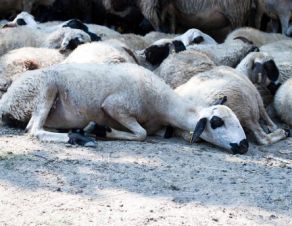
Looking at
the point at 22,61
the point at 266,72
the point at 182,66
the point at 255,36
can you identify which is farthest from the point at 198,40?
the point at 22,61

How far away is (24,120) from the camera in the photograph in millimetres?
7957

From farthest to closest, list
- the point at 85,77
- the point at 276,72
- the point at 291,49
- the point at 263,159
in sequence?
the point at 291,49, the point at 276,72, the point at 85,77, the point at 263,159

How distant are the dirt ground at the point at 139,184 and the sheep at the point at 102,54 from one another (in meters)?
1.78

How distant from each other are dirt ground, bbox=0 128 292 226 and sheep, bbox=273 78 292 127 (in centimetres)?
134

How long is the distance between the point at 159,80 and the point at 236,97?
0.90 m

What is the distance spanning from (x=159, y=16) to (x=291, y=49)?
291 cm

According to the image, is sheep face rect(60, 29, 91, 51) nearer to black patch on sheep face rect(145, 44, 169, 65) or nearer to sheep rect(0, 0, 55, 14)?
black patch on sheep face rect(145, 44, 169, 65)

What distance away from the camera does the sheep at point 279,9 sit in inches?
461

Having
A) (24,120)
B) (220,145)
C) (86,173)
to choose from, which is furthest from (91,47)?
(86,173)

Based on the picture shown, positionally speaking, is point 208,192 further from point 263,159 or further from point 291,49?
point 291,49

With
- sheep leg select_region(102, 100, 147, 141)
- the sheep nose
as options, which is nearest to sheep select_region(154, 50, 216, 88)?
sheep leg select_region(102, 100, 147, 141)

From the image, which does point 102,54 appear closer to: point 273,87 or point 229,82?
point 229,82

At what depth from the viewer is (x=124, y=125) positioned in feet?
25.8

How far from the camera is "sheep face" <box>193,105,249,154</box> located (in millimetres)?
7461
